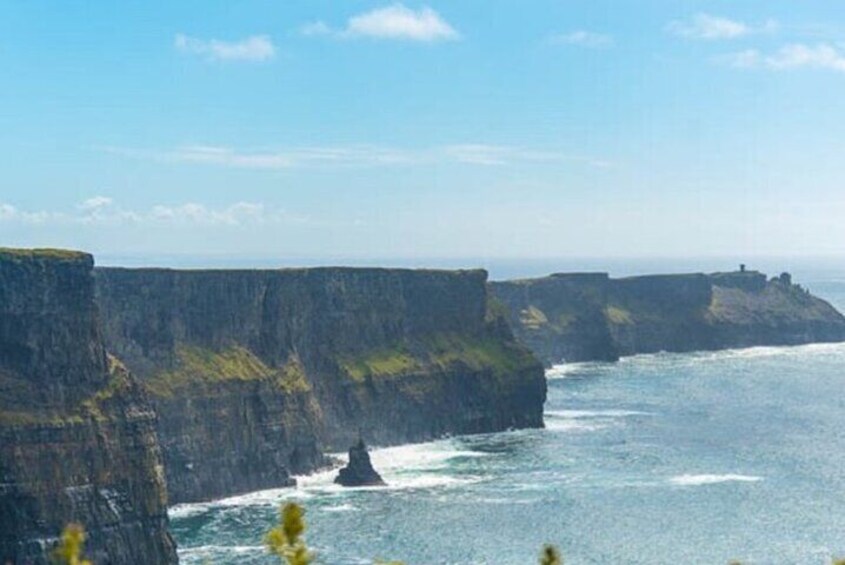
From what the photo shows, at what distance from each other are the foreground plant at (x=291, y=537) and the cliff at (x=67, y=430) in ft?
279

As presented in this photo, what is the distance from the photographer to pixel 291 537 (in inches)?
819

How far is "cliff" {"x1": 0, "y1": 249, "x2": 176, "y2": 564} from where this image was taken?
103 m

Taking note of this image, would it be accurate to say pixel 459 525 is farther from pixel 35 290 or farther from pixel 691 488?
pixel 35 290

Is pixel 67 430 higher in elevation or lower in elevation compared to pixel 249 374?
lower

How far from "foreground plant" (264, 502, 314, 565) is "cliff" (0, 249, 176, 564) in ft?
279

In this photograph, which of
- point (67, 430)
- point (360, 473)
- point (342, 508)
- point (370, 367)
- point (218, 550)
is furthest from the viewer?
point (370, 367)

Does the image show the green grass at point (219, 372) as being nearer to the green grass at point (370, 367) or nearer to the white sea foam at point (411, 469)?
the white sea foam at point (411, 469)

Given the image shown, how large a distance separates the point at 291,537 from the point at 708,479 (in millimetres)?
143193

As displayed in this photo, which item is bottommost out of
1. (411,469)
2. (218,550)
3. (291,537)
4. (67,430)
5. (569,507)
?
(218,550)

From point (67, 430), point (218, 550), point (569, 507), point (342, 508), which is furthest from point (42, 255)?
point (569, 507)

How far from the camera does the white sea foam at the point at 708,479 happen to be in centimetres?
15575

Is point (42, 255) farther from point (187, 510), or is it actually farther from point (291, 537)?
point (291, 537)

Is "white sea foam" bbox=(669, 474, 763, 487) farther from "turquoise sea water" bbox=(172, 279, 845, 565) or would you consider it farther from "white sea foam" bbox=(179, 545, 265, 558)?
"white sea foam" bbox=(179, 545, 265, 558)

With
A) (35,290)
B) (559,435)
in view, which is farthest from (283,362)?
(35,290)
